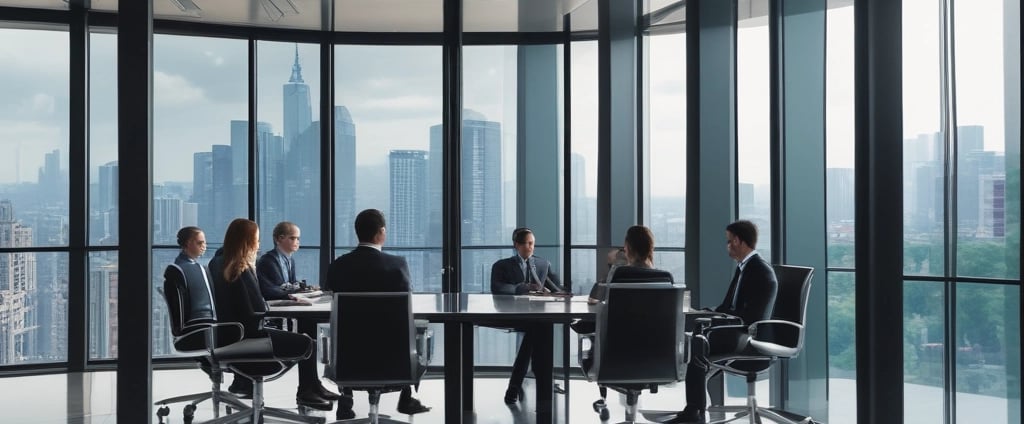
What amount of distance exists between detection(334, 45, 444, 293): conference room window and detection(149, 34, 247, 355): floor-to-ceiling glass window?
0.98 m

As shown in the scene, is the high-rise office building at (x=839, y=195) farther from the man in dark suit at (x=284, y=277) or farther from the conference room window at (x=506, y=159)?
the man in dark suit at (x=284, y=277)

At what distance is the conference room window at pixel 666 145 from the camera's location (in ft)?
23.6

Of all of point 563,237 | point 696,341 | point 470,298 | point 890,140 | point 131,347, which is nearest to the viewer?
point 131,347

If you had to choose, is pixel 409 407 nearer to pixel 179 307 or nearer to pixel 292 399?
pixel 292 399

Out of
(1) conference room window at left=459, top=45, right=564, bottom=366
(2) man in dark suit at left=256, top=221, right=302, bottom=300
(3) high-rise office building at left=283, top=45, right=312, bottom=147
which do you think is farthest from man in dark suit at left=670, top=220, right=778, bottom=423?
(3) high-rise office building at left=283, top=45, right=312, bottom=147

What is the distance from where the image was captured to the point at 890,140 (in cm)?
472

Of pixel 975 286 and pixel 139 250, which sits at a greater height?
pixel 139 250

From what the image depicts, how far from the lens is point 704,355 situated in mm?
4898

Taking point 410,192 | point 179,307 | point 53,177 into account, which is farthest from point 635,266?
point 53,177

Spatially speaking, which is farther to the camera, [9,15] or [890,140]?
[9,15]

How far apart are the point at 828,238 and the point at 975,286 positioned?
0.98 m

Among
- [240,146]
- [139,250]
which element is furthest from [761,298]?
[240,146]

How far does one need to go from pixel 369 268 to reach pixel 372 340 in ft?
1.48

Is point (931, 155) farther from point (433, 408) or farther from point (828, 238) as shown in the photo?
point (433, 408)
